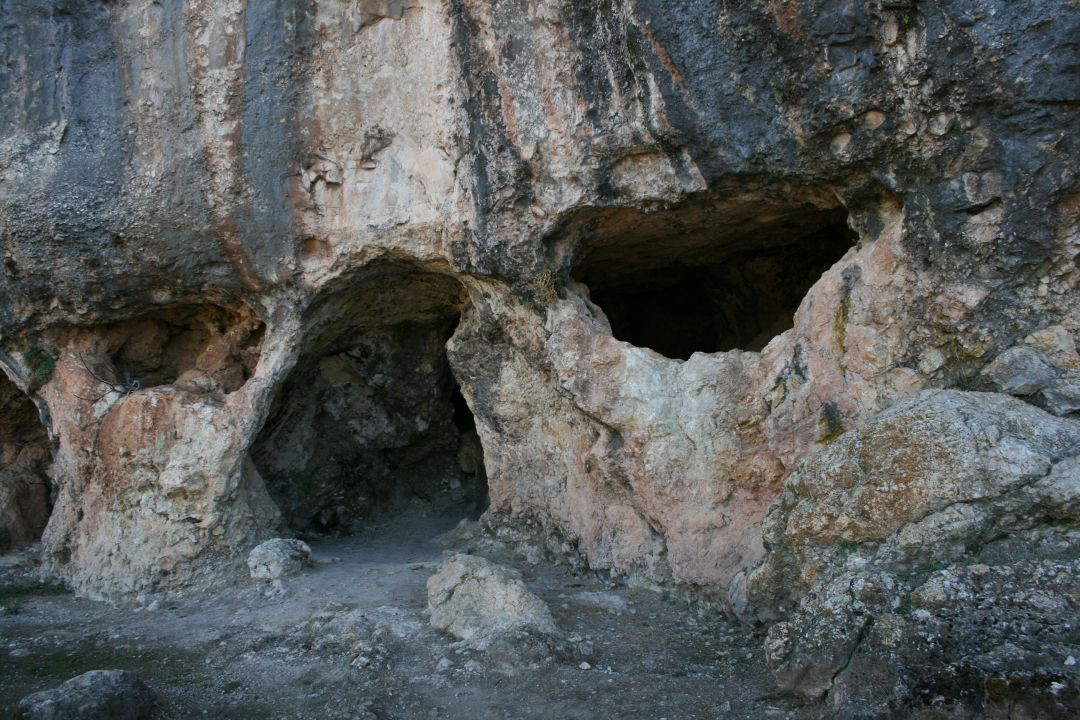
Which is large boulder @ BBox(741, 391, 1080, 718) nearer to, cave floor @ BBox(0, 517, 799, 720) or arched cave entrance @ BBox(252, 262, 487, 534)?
cave floor @ BBox(0, 517, 799, 720)

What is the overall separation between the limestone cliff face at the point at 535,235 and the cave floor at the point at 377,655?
40 centimetres

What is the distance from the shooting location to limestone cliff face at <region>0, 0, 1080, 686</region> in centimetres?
495

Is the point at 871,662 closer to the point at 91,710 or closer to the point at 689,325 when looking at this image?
the point at 91,710

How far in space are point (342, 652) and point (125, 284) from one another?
12.5 ft

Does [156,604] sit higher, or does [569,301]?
[569,301]

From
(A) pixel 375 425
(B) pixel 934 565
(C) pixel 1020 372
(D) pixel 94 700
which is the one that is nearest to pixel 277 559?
(A) pixel 375 425

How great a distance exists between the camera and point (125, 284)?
7.28m

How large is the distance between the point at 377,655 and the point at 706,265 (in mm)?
4718

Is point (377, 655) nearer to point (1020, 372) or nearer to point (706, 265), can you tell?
point (1020, 372)

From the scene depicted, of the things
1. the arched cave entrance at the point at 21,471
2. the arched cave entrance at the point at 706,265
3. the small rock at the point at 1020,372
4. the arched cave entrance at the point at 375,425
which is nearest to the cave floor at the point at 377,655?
the arched cave entrance at the point at 21,471

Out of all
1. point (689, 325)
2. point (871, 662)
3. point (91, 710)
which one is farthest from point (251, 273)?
point (871, 662)

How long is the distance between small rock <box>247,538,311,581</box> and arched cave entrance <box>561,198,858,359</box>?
3.28 meters

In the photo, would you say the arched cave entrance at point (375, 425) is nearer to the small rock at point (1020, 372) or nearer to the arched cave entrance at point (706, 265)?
the arched cave entrance at point (706, 265)

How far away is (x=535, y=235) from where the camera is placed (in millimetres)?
6457
